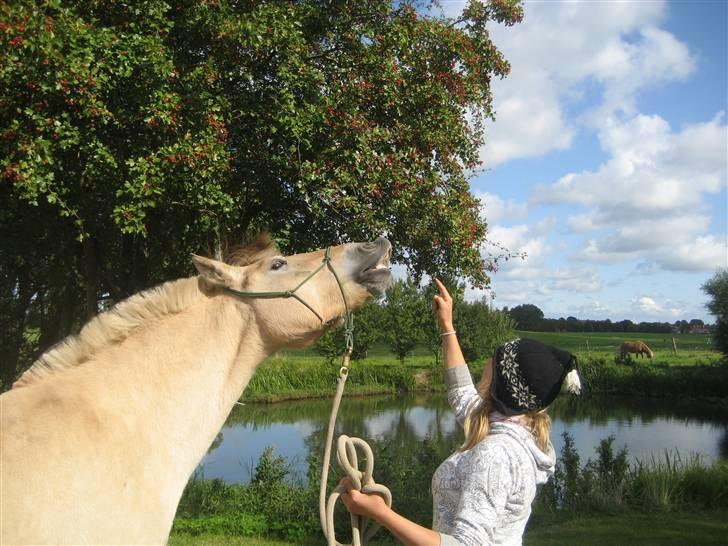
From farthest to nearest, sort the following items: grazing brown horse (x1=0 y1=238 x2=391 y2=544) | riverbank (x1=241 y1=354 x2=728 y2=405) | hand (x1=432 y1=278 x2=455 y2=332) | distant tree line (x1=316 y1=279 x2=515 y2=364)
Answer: distant tree line (x1=316 y1=279 x2=515 y2=364)
riverbank (x1=241 y1=354 x2=728 y2=405)
hand (x1=432 y1=278 x2=455 y2=332)
grazing brown horse (x1=0 y1=238 x2=391 y2=544)

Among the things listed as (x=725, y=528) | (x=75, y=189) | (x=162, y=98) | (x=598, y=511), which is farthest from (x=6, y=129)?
(x=725, y=528)

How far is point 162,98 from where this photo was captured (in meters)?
5.26

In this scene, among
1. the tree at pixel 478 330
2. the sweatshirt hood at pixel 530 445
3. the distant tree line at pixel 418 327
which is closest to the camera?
the sweatshirt hood at pixel 530 445

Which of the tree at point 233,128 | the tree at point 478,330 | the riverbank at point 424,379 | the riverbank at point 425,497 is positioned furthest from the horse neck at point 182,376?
the tree at point 478,330

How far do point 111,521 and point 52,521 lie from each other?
167 millimetres

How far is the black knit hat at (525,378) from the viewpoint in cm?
227

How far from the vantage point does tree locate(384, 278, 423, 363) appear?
34.1 metres

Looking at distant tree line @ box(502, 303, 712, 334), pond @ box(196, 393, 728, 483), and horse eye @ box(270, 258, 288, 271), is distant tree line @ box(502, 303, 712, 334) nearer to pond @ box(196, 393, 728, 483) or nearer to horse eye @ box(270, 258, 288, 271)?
pond @ box(196, 393, 728, 483)

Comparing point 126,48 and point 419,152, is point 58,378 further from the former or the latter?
point 419,152

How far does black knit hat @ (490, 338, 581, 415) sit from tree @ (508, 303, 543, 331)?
5710cm

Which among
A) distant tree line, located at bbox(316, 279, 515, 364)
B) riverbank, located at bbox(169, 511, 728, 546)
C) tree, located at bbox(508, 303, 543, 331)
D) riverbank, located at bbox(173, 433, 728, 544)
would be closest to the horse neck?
riverbank, located at bbox(169, 511, 728, 546)

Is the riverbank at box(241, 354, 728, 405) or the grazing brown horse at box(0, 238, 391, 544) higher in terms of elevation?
the grazing brown horse at box(0, 238, 391, 544)

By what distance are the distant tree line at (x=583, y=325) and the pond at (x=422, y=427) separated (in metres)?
33.9

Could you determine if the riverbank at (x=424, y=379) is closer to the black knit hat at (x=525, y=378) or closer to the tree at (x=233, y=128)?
the tree at (x=233, y=128)
